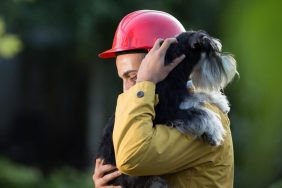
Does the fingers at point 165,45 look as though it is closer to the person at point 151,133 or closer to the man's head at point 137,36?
the person at point 151,133

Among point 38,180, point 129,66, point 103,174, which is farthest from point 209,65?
point 38,180

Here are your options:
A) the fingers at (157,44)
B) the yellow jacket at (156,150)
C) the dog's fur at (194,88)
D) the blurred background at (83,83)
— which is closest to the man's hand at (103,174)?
the dog's fur at (194,88)

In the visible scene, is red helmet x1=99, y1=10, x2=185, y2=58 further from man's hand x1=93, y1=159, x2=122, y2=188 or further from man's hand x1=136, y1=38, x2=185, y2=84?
man's hand x1=93, y1=159, x2=122, y2=188

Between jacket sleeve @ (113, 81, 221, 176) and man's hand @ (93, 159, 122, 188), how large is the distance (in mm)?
387

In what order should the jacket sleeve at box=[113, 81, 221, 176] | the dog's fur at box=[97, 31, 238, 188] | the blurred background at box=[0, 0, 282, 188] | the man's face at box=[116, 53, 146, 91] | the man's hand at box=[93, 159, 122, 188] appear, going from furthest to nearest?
the blurred background at box=[0, 0, 282, 188] < the man's hand at box=[93, 159, 122, 188] < the man's face at box=[116, 53, 146, 91] < the dog's fur at box=[97, 31, 238, 188] < the jacket sleeve at box=[113, 81, 221, 176]

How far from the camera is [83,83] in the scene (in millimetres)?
18328

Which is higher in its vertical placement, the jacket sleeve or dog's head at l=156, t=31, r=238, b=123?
dog's head at l=156, t=31, r=238, b=123

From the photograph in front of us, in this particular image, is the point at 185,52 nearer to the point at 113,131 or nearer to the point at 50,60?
the point at 113,131

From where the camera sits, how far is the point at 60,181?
11031 millimetres

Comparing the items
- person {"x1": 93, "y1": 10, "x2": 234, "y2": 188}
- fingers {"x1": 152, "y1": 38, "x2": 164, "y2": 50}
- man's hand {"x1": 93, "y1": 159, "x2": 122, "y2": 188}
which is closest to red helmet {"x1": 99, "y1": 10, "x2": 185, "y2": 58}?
person {"x1": 93, "y1": 10, "x2": 234, "y2": 188}

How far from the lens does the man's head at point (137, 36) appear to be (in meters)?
4.28

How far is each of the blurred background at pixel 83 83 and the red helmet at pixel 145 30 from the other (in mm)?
446

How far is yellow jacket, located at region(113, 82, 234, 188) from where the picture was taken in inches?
154

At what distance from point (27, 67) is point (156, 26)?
1510 cm
